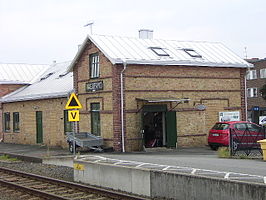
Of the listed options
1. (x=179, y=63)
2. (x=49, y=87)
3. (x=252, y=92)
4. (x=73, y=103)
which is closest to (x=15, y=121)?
(x=49, y=87)

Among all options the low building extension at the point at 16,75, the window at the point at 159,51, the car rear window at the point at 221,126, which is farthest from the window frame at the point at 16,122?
the car rear window at the point at 221,126

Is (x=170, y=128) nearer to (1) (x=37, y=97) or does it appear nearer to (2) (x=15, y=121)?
(1) (x=37, y=97)

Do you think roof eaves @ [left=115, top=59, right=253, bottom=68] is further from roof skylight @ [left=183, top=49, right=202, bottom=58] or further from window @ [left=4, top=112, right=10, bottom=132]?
window @ [left=4, top=112, right=10, bottom=132]

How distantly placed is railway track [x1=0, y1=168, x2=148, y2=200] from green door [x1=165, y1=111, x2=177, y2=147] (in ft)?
29.8

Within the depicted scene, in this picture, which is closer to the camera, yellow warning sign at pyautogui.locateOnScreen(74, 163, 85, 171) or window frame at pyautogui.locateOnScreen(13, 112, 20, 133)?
yellow warning sign at pyautogui.locateOnScreen(74, 163, 85, 171)

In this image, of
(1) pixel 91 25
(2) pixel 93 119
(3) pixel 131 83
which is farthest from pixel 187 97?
(1) pixel 91 25

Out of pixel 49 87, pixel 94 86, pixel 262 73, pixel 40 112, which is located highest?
pixel 262 73

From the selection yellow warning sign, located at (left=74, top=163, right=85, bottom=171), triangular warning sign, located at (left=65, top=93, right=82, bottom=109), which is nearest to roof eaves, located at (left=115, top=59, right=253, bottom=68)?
triangular warning sign, located at (left=65, top=93, right=82, bottom=109)

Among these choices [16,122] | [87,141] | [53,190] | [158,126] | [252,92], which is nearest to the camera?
[53,190]

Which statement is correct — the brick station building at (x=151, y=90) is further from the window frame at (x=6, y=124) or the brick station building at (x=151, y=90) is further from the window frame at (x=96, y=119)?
the window frame at (x=6, y=124)

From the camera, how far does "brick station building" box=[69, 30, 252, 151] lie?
76.9 ft

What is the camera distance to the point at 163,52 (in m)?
26.2

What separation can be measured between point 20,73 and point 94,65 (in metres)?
17.3

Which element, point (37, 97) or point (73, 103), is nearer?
point (73, 103)
